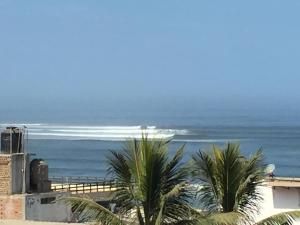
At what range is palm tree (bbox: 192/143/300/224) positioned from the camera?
1820 centimetres

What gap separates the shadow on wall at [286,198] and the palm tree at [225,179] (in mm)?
15765

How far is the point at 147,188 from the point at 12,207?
12.6 m

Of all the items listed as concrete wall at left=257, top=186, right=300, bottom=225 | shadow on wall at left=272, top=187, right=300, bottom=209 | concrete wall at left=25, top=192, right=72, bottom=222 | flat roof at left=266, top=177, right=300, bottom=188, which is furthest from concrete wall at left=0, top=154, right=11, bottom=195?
shadow on wall at left=272, top=187, right=300, bottom=209

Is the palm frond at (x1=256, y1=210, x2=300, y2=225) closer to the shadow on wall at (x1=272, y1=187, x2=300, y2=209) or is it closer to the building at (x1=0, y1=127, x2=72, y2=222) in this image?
the building at (x1=0, y1=127, x2=72, y2=222)

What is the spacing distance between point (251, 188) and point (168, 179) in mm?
3038

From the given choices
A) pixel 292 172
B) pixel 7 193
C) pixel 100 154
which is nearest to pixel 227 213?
pixel 7 193

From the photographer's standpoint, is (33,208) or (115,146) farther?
(115,146)

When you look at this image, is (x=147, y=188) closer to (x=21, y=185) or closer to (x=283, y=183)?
(x=21, y=185)

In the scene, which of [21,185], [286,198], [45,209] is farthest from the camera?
[286,198]

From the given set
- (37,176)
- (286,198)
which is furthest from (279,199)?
(37,176)

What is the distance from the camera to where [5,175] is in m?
28.3

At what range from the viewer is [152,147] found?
16.1m

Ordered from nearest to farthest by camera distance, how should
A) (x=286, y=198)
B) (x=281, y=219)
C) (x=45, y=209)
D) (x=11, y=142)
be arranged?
(x=281, y=219) → (x=11, y=142) → (x=45, y=209) → (x=286, y=198)

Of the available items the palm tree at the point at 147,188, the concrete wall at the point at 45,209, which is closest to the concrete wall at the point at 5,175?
the concrete wall at the point at 45,209
